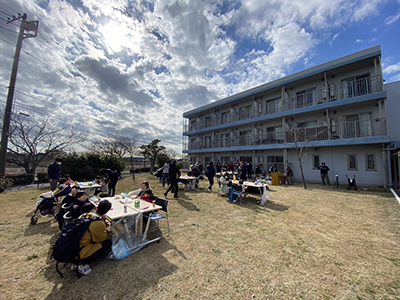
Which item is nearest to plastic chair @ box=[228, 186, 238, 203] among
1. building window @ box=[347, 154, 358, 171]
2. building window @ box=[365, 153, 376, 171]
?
building window @ box=[347, 154, 358, 171]

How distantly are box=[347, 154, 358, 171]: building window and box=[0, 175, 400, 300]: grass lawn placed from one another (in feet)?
24.6

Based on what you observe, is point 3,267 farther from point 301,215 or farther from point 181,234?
point 301,215

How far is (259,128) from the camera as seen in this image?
54.0ft

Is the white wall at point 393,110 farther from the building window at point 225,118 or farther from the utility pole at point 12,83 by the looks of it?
the utility pole at point 12,83

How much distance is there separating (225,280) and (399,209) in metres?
7.57

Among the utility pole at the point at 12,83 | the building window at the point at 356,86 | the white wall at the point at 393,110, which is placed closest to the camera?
the utility pole at the point at 12,83

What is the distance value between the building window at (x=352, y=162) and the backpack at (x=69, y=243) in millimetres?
15103

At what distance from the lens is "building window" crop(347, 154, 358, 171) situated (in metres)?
11.1

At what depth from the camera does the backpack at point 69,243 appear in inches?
93.2

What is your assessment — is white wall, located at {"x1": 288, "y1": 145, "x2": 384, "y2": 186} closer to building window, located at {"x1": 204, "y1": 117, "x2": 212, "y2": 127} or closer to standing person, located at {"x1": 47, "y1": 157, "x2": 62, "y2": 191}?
building window, located at {"x1": 204, "y1": 117, "x2": 212, "y2": 127}

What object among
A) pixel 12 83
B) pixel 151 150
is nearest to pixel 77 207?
pixel 12 83

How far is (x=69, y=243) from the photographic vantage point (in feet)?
7.86

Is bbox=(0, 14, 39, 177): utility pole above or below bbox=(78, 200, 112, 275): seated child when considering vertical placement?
above

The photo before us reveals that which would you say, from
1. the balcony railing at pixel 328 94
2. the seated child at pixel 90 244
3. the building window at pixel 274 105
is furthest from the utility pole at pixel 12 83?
the building window at pixel 274 105
